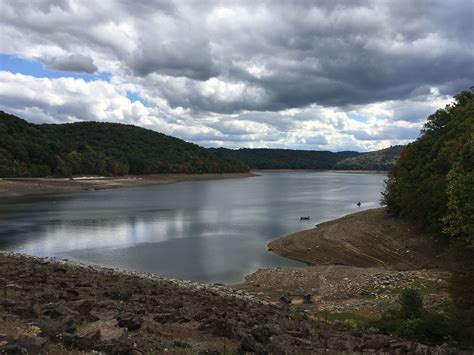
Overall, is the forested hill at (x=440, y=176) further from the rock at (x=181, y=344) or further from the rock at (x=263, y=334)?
the rock at (x=181, y=344)

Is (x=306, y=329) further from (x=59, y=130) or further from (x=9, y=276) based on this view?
(x=59, y=130)

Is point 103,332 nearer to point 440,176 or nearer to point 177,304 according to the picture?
point 177,304

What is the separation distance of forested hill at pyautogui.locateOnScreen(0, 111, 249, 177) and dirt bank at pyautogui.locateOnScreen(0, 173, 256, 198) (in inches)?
178

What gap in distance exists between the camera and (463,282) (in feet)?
54.0

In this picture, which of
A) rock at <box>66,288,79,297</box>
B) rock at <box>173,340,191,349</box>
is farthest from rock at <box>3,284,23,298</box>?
rock at <box>173,340,191,349</box>

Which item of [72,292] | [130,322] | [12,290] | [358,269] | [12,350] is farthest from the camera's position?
[358,269]

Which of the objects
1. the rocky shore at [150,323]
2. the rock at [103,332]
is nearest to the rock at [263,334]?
the rocky shore at [150,323]

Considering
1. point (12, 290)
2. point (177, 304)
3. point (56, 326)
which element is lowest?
point (177, 304)

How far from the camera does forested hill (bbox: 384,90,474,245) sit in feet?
88.8

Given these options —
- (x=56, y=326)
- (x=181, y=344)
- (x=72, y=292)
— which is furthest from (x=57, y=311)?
(x=72, y=292)

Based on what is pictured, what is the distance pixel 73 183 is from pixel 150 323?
10927cm

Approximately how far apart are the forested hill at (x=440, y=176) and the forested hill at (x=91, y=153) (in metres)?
91.8

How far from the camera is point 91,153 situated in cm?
14362

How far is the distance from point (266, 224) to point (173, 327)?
131 ft
